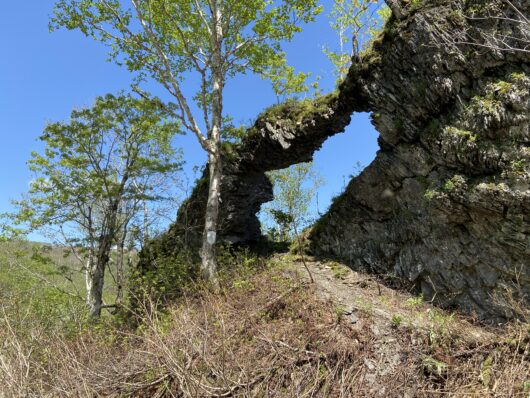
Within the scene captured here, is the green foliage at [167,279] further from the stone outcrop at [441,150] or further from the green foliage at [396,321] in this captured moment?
the green foliage at [396,321]

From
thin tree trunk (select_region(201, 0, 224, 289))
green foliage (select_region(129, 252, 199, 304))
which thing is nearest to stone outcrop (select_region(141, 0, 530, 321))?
thin tree trunk (select_region(201, 0, 224, 289))

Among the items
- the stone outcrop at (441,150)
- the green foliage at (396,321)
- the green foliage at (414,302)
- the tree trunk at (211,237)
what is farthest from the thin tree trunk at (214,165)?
the green foliage at (414,302)

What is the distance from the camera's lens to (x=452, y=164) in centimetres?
891

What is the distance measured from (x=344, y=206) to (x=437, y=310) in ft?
16.0

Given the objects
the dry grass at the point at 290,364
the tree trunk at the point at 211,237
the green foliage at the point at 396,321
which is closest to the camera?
the dry grass at the point at 290,364

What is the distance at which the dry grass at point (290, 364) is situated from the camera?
5250 mm

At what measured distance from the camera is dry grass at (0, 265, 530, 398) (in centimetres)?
525

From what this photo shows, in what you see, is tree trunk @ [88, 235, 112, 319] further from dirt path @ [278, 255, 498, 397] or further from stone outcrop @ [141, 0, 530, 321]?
dirt path @ [278, 255, 498, 397]

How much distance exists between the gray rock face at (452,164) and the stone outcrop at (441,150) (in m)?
0.03

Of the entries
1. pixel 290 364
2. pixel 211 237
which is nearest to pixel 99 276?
pixel 211 237

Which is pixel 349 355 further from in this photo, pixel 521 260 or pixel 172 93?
pixel 172 93

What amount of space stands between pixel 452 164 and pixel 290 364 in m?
6.49

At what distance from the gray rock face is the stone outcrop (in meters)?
0.03

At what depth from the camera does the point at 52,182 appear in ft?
39.8
